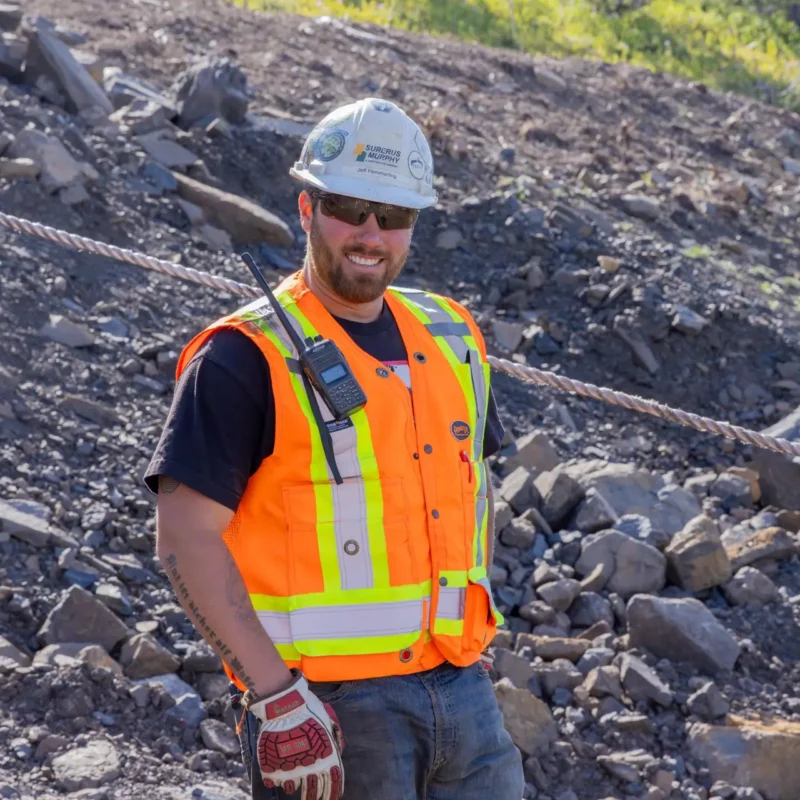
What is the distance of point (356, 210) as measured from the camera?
9.04 feet

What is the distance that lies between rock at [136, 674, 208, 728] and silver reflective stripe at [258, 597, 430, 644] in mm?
1964

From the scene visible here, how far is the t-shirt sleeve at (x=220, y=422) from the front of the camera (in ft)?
7.87

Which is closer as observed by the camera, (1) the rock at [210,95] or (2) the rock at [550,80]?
(1) the rock at [210,95]

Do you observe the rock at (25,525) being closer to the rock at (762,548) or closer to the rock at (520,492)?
the rock at (520,492)

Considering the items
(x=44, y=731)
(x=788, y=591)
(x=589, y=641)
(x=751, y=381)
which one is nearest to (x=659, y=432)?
(x=751, y=381)

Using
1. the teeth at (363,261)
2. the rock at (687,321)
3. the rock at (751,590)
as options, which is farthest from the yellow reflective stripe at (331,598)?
the rock at (687,321)

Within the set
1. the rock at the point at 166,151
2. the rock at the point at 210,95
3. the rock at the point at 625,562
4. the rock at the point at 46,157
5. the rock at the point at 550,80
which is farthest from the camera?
the rock at the point at 550,80

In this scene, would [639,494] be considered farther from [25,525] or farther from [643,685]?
[25,525]

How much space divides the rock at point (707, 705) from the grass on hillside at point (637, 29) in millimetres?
11117

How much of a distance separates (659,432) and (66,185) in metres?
4.02

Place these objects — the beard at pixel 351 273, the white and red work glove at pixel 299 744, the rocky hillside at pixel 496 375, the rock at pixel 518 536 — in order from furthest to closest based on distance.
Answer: the rock at pixel 518 536
the rocky hillside at pixel 496 375
the beard at pixel 351 273
the white and red work glove at pixel 299 744

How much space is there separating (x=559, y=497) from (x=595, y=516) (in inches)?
8.9

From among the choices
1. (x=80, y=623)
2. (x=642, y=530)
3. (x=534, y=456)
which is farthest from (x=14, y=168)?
(x=642, y=530)

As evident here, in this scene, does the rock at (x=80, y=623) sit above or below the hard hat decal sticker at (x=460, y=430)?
below
